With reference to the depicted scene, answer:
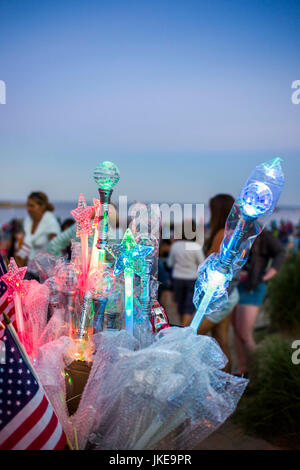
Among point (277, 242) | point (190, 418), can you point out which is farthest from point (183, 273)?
point (190, 418)

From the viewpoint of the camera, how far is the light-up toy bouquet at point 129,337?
104 cm

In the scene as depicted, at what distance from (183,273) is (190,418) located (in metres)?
3.52

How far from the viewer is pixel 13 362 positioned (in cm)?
100

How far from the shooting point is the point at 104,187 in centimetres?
131

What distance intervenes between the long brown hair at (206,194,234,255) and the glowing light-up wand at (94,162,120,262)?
2.21 m

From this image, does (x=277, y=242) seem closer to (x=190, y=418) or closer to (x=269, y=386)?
(x=269, y=386)

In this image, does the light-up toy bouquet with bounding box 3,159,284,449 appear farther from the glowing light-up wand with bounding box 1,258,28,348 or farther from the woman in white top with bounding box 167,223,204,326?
the woman in white top with bounding box 167,223,204,326

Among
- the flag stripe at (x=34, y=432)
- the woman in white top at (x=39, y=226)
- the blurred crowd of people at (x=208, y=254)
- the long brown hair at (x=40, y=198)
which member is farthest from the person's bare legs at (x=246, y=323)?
the flag stripe at (x=34, y=432)

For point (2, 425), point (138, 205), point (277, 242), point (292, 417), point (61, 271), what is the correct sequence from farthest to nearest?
point (277, 242), point (292, 417), point (138, 205), point (61, 271), point (2, 425)

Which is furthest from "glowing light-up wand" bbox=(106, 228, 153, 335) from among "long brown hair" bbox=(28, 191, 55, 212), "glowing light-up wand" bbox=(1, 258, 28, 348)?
"long brown hair" bbox=(28, 191, 55, 212)

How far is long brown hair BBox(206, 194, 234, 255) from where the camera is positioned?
350 centimetres

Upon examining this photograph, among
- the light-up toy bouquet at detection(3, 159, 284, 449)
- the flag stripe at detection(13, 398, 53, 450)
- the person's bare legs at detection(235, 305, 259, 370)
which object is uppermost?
the light-up toy bouquet at detection(3, 159, 284, 449)

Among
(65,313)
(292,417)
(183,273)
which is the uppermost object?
(65,313)
